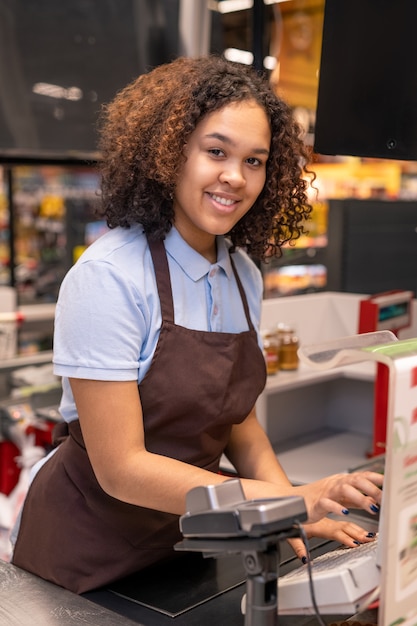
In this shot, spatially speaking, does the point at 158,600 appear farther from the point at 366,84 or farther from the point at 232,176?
the point at 366,84

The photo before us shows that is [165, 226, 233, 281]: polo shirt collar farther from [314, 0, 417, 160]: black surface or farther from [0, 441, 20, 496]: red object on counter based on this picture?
[0, 441, 20, 496]: red object on counter

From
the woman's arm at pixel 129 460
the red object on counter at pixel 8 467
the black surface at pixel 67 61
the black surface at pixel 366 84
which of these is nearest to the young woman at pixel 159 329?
the woman's arm at pixel 129 460

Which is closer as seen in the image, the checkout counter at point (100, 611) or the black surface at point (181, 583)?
the checkout counter at point (100, 611)

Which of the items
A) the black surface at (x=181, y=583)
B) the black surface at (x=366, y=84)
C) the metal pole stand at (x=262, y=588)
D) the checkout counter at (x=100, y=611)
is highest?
the black surface at (x=366, y=84)

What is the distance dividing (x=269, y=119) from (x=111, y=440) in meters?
0.73

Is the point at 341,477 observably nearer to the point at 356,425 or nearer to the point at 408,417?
the point at 408,417

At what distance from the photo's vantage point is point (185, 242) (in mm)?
1624

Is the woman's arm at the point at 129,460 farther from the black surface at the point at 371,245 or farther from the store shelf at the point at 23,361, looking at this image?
the black surface at the point at 371,245

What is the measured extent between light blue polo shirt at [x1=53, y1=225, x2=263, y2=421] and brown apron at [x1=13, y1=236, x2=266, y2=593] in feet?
0.10

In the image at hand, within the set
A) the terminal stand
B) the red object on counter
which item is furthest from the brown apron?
the red object on counter

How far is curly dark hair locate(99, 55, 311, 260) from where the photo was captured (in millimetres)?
1520

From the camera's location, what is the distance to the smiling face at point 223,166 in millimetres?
1495

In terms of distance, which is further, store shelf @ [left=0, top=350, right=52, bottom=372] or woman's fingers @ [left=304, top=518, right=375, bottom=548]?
store shelf @ [left=0, top=350, right=52, bottom=372]

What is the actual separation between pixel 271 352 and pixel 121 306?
142 cm
